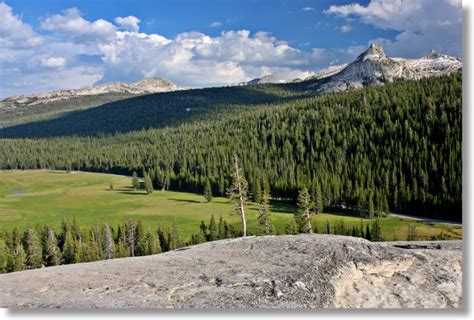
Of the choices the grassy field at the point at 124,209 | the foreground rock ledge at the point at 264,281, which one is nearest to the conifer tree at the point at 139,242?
the grassy field at the point at 124,209

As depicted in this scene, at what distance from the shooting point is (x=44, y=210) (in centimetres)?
9400

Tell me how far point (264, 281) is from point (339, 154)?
10930cm

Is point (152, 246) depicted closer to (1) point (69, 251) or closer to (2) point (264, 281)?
(1) point (69, 251)

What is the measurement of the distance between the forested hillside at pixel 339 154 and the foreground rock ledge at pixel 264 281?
42087 mm

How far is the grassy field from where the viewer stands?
70812 millimetres

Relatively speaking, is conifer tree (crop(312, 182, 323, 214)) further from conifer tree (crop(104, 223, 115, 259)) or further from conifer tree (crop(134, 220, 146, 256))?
conifer tree (crop(104, 223, 115, 259))

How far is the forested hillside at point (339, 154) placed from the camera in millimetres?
82625

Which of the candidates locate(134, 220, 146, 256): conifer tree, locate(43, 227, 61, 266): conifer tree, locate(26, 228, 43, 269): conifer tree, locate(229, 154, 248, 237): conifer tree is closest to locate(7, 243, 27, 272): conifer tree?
locate(26, 228, 43, 269): conifer tree

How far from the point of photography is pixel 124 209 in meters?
92.3

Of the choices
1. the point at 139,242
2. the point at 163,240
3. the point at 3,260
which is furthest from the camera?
the point at 163,240

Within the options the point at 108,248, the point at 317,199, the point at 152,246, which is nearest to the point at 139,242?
the point at 152,246

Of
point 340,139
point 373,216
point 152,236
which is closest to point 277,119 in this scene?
point 340,139

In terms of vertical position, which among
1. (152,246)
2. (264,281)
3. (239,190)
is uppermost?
(239,190)

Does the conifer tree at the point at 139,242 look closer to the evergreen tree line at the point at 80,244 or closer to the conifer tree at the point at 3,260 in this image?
the evergreen tree line at the point at 80,244
